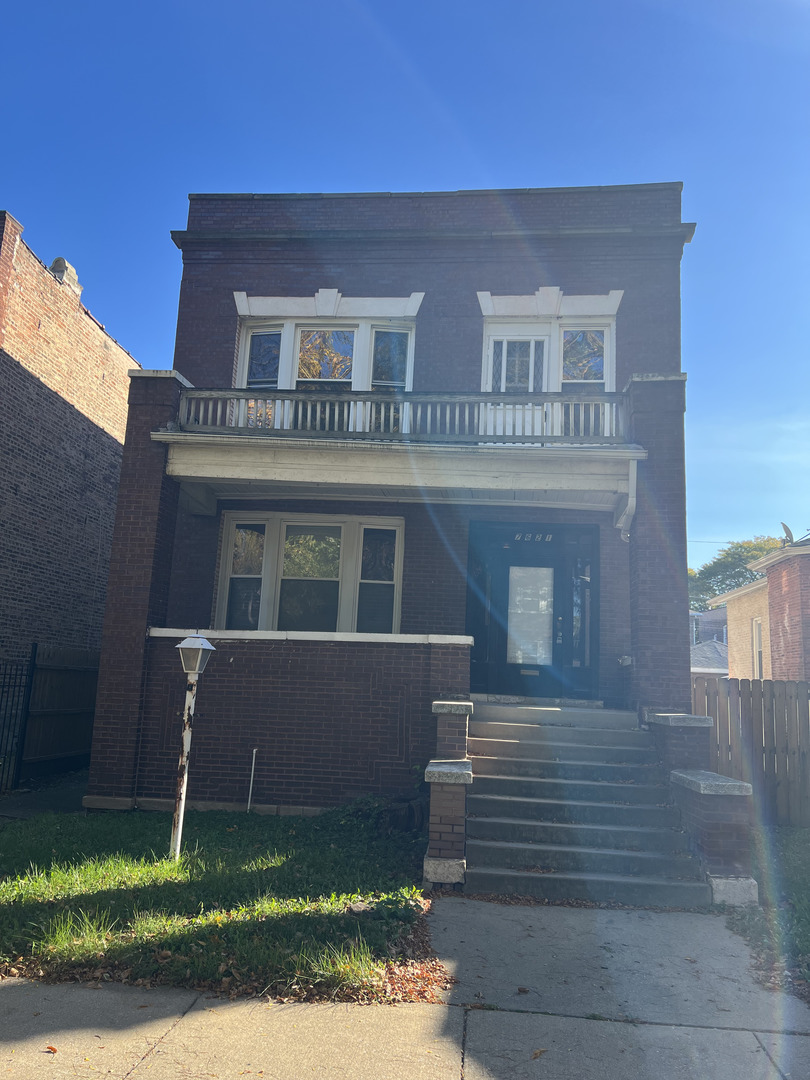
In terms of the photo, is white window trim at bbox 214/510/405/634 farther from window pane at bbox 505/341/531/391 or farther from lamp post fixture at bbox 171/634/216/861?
lamp post fixture at bbox 171/634/216/861

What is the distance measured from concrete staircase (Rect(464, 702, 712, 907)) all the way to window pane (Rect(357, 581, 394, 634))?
9.82 feet

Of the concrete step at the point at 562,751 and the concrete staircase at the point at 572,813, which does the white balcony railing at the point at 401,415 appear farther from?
the concrete step at the point at 562,751

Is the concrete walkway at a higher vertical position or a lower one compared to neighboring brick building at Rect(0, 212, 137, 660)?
lower

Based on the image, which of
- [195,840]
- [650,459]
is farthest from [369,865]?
[650,459]

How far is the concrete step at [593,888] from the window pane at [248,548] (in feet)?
22.1

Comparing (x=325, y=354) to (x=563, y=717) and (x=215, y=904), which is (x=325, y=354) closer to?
(x=563, y=717)

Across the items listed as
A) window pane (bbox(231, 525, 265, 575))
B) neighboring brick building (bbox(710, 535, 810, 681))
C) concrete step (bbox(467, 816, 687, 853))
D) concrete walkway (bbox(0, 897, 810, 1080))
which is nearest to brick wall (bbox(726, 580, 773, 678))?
neighboring brick building (bbox(710, 535, 810, 681))

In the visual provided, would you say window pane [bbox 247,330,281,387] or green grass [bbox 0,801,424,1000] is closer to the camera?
green grass [bbox 0,801,424,1000]

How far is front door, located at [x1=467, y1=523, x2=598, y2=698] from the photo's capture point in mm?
11438

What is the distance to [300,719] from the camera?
9.23 meters

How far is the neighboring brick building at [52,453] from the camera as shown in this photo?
517 inches

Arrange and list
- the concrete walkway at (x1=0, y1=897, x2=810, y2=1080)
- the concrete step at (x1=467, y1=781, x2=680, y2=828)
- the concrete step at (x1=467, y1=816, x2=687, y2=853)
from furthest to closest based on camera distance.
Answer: the concrete step at (x1=467, y1=781, x2=680, y2=828) < the concrete step at (x1=467, y1=816, x2=687, y2=853) < the concrete walkway at (x1=0, y1=897, x2=810, y2=1080)

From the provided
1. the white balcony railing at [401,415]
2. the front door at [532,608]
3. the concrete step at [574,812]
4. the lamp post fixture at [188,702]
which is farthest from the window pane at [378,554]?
the lamp post fixture at [188,702]

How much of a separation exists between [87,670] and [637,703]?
8.58m
